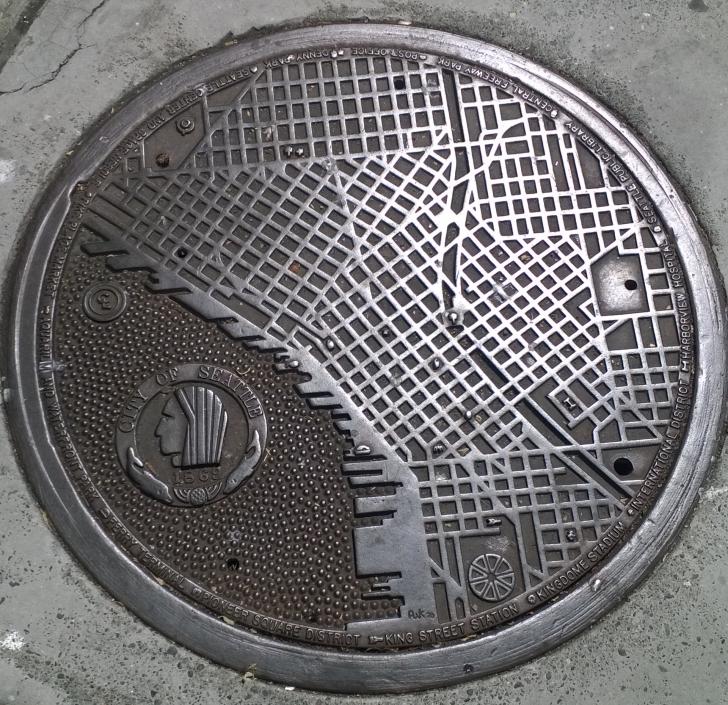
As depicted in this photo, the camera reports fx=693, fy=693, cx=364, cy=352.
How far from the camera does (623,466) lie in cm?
260

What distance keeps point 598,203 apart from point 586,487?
3.74 ft

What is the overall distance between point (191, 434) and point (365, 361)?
2.29 feet

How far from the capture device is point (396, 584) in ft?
8.13

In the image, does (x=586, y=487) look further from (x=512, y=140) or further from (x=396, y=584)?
(x=512, y=140)

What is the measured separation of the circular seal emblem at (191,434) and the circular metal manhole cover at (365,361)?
0.4 inches

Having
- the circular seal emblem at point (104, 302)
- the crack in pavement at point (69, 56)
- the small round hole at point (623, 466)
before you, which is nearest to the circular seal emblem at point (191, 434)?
the circular seal emblem at point (104, 302)

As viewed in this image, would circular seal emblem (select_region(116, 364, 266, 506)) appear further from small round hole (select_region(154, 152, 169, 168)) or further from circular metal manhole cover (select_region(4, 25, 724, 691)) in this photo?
small round hole (select_region(154, 152, 169, 168))

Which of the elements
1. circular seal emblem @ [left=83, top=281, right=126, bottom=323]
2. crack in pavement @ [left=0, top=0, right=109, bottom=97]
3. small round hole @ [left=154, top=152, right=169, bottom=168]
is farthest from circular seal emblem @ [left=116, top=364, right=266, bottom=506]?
crack in pavement @ [left=0, top=0, right=109, bottom=97]

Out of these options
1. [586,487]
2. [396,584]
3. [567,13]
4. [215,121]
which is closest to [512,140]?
[567,13]

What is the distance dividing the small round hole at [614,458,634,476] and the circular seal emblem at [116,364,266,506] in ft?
4.35

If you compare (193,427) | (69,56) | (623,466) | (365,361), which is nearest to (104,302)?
(193,427)

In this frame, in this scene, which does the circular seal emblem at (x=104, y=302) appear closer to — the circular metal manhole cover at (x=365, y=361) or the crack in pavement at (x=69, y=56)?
the circular metal manhole cover at (x=365, y=361)

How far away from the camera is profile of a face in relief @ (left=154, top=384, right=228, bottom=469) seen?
8.34ft

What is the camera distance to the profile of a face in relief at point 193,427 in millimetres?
2543
